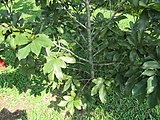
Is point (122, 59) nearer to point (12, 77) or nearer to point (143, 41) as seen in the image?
point (143, 41)

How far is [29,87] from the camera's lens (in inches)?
125

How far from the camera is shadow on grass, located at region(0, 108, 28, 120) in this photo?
2.70 m

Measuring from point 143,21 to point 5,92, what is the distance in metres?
2.19

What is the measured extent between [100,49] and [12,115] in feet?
3.80

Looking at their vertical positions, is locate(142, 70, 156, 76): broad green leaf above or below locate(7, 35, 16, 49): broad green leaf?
below

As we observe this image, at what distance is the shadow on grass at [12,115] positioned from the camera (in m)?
2.70

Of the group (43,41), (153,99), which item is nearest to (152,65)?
(153,99)

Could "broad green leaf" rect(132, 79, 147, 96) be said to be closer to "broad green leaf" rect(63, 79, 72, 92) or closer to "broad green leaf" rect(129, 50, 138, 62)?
"broad green leaf" rect(129, 50, 138, 62)

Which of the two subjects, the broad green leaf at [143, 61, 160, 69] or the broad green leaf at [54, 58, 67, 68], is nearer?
the broad green leaf at [143, 61, 160, 69]

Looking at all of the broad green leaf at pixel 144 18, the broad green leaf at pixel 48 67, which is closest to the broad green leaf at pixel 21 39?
A: the broad green leaf at pixel 48 67

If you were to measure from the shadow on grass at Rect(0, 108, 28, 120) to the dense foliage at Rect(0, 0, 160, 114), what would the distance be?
380mm

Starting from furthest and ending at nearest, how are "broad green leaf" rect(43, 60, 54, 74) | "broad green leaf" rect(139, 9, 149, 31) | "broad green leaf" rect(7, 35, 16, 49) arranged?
1. "broad green leaf" rect(43, 60, 54, 74)
2. "broad green leaf" rect(7, 35, 16, 49)
3. "broad green leaf" rect(139, 9, 149, 31)

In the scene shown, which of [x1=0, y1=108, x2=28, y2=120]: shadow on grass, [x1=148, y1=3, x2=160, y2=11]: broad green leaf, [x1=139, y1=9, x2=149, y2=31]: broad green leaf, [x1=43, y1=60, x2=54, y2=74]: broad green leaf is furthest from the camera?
[x1=0, y1=108, x2=28, y2=120]: shadow on grass

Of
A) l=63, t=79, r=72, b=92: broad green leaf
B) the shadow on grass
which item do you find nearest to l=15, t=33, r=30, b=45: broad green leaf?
l=63, t=79, r=72, b=92: broad green leaf
